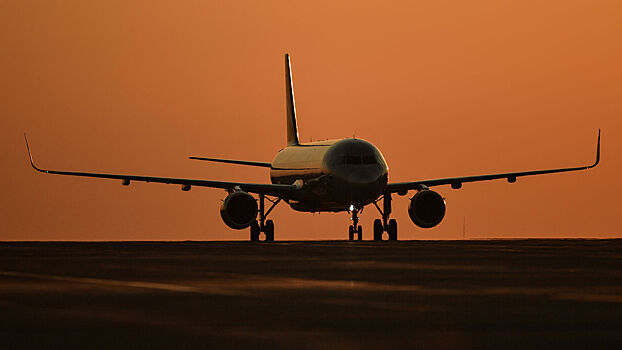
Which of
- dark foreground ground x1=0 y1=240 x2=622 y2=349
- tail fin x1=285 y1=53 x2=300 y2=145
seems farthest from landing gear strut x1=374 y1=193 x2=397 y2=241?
dark foreground ground x1=0 y1=240 x2=622 y2=349

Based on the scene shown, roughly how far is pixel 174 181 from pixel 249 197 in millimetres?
4613

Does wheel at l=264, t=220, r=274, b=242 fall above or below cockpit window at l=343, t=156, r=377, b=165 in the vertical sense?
below

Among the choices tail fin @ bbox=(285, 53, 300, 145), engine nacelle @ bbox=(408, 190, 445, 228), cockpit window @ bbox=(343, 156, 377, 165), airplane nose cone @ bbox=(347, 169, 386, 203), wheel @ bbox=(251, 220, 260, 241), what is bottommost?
wheel @ bbox=(251, 220, 260, 241)

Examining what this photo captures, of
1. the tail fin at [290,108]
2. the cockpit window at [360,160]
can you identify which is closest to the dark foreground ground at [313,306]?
the cockpit window at [360,160]

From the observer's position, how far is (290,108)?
73125mm

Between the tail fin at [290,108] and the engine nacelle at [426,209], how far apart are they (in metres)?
16.3

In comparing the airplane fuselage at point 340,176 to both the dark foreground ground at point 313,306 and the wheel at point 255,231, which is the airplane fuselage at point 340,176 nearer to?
the wheel at point 255,231

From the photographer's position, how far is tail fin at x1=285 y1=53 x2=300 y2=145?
7106cm

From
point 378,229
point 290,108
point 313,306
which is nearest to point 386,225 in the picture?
point 378,229

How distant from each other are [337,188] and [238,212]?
4360 millimetres

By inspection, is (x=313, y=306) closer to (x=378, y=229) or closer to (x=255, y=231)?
(x=378, y=229)

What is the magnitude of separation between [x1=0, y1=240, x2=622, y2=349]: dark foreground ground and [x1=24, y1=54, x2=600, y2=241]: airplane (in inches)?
1086

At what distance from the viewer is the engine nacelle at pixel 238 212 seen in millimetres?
52406

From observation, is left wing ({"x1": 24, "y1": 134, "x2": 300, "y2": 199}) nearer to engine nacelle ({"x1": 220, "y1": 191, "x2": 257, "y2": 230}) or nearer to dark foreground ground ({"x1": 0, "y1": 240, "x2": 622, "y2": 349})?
engine nacelle ({"x1": 220, "y1": 191, "x2": 257, "y2": 230})
